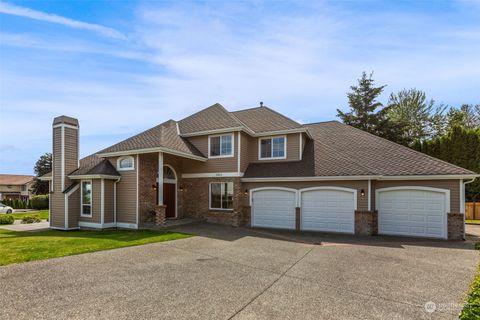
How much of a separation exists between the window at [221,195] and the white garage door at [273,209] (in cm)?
138

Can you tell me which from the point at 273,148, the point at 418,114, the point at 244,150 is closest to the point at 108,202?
the point at 244,150

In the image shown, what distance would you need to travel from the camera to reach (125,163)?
49.2 feet

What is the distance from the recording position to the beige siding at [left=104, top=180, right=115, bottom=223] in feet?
47.9

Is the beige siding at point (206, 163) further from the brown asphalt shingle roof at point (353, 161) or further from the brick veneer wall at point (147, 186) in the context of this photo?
the brick veneer wall at point (147, 186)

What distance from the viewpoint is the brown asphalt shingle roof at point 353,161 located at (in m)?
13.3

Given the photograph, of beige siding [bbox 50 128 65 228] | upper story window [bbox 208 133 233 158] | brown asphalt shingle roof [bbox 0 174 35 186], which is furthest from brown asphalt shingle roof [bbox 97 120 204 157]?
brown asphalt shingle roof [bbox 0 174 35 186]

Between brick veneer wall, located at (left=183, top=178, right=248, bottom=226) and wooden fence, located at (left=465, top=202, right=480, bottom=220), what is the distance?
55.0ft

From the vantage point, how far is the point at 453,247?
10.7m

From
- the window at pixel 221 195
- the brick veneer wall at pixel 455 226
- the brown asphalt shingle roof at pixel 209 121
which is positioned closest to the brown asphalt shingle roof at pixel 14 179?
the brown asphalt shingle roof at pixel 209 121

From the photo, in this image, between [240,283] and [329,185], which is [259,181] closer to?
[329,185]

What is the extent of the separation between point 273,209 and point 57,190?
1208 centimetres

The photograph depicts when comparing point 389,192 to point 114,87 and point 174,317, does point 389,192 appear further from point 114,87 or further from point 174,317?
point 114,87

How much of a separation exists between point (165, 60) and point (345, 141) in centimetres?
1149

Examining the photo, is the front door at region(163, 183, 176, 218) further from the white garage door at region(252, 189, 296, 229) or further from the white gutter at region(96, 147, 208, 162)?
the white garage door at region(252, 189, 296, 229)
